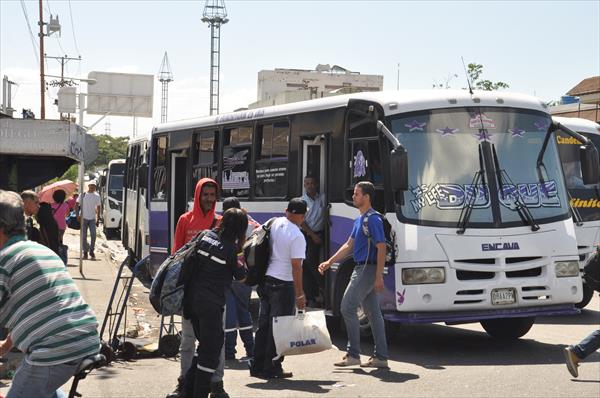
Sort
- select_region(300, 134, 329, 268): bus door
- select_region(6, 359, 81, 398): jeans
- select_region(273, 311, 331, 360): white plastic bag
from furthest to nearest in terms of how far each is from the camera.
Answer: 1. select_region(300, 134, 329, 268): bus door
2. select_region(273, 311, 331, 360): white plastic bag
3. select_region(6, 359, 81, 398): jeans

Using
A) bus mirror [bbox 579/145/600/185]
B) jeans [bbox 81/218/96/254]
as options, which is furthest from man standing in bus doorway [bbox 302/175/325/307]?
jeans [bbox 81/218/96/254]

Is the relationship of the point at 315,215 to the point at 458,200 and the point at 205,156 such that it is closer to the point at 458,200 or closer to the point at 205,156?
the point at 458,200

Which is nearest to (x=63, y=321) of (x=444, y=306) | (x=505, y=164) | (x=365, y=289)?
(x=365, y=289)

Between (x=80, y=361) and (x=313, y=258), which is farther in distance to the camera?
(x=313, y=258)

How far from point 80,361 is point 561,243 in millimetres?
7365

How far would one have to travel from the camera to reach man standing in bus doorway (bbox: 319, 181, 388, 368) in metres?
9.59

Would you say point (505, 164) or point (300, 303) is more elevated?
point (505, 164)

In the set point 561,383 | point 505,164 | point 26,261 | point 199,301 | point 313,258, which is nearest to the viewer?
point 26,261

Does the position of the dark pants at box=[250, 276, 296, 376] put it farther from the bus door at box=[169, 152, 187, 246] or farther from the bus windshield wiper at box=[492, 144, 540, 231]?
the bus door at box=[169, 152, 187, 246]

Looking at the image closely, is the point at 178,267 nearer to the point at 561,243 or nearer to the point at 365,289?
the point at 365,289

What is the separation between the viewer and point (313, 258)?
12141 millimetres

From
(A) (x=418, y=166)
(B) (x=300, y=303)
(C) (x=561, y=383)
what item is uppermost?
(A) (x=418, y=166)

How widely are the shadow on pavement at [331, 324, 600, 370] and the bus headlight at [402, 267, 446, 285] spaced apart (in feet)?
2.75

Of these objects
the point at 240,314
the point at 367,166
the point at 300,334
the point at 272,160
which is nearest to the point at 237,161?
the point at 272,160
